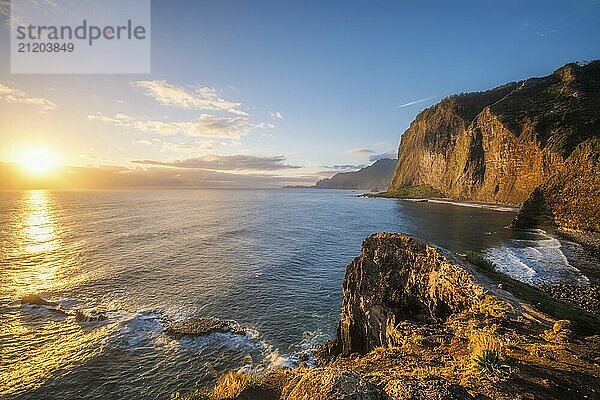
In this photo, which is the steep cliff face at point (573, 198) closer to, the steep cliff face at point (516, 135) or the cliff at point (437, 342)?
the steep cliff face at point (516, 135)

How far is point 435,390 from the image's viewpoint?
7.21m

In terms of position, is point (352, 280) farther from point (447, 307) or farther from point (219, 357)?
point (219, 357)

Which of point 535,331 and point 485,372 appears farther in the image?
point 535,331

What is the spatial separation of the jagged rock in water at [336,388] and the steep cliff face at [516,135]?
8681cm

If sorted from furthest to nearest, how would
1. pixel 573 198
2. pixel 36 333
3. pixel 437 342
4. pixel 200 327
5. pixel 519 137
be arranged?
1. pixel 519 137
2. pixel 573 198
3. pixel 200 327
4. pixel 36 333
5. pixel 437 342

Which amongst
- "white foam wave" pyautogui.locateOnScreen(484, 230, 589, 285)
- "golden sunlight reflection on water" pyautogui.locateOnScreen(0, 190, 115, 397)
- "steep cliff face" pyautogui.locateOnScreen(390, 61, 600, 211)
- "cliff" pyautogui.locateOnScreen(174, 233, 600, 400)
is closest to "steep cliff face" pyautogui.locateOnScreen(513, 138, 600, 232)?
"white foam wave" pyautogui.locateOnScreen(484, 230, 589, 285)

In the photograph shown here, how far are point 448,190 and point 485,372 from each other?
543 feet

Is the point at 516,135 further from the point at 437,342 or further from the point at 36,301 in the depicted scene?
the point at 36,301

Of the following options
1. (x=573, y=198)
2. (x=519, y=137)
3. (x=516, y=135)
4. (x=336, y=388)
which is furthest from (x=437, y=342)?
(x=516, y=135)

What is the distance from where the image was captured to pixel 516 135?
333 ft

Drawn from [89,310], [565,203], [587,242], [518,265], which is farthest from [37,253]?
[565,203]

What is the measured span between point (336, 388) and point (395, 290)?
13194 mm

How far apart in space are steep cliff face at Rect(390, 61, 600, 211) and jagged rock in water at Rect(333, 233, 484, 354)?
7432 centimetres

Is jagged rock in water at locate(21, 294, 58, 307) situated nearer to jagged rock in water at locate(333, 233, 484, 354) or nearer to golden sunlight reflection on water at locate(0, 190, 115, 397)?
golden sunlight reflection on water at locate(0, 190, 115, 397)
